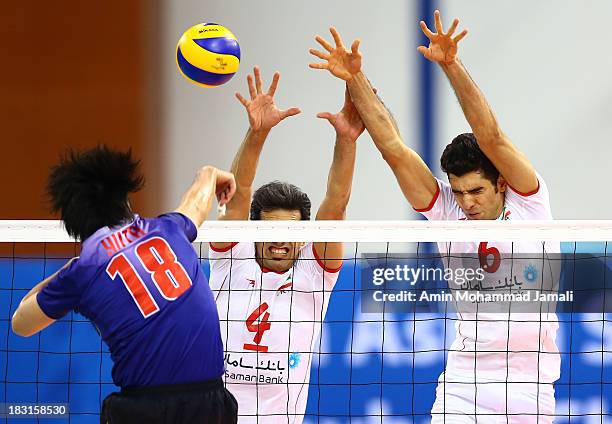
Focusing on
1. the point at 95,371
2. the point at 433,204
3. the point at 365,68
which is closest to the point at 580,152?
the point at 365,68

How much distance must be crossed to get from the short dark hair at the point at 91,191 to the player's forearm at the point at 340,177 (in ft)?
5.09

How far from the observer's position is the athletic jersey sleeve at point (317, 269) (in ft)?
14.8

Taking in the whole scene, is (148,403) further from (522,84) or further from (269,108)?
(522,84)

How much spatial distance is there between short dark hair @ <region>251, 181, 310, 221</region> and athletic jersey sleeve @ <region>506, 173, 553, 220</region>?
0.98 m

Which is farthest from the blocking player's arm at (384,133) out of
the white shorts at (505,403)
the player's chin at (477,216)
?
the white shorts at (505,403)

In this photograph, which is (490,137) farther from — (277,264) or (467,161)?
(277,264)

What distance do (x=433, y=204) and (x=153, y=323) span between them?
1.94 meters

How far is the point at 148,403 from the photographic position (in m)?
3.10

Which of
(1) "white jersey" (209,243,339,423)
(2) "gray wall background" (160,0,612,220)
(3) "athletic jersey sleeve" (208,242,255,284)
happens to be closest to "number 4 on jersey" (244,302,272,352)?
(1) "white jersey" (209,243,339,423)

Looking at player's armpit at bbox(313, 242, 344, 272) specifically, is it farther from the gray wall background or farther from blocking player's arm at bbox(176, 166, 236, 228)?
the gray wall background

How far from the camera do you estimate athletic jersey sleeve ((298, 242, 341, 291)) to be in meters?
4.51

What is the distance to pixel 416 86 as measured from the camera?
812 centimetres

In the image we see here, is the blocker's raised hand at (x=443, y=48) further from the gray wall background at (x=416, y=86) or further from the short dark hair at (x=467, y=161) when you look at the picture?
the gray wall background at (x=416, y=86)

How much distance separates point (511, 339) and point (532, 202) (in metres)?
0.63
